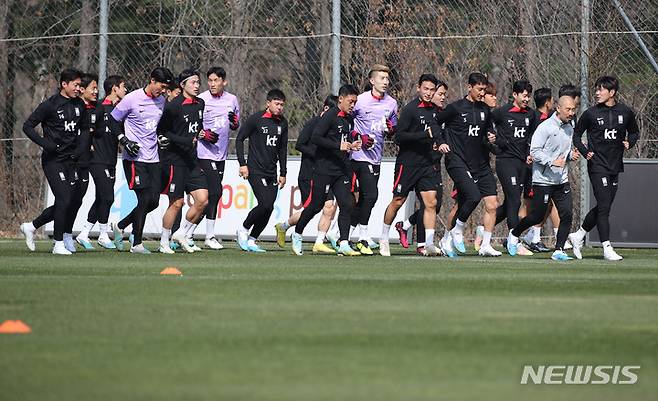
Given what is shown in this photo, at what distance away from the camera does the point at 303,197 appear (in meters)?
19.9

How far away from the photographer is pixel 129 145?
56.9 feet

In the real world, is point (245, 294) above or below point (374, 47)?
below

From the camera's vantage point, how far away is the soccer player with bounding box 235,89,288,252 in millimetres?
19250

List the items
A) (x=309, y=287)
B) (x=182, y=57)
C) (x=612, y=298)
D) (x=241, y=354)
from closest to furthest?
(x=241, y=354)
(x=612, y=298)
(x=309, y=287)
(x=182, y=57)

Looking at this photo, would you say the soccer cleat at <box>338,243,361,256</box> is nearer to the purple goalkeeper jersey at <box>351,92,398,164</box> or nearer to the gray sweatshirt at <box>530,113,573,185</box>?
the purple goalkeeper jersey at <box>351,92,398,164</box>

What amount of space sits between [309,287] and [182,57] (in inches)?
501

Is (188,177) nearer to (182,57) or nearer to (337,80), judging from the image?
(337,80)

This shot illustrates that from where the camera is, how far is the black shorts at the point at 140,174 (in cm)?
1767

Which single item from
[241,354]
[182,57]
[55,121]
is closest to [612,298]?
[241,354]

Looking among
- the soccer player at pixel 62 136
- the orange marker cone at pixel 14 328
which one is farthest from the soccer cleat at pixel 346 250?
the orange marker cone at pixel 14 328

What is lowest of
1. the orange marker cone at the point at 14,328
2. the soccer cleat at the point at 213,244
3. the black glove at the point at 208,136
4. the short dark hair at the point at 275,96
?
the soccer cleat at the point at 213,244

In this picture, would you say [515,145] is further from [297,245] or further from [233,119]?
[233,119]

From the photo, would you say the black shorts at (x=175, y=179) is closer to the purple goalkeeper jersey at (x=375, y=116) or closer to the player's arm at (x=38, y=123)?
the player's arm at (x=38, y=123)

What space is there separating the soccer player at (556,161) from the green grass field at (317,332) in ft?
9.40
